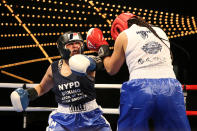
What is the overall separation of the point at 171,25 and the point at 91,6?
0.97 meters

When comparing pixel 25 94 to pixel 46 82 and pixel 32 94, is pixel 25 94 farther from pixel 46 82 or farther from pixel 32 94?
pixel 46 82

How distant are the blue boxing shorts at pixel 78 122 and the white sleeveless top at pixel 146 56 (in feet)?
1.94

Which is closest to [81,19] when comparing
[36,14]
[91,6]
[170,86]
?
[91,6]

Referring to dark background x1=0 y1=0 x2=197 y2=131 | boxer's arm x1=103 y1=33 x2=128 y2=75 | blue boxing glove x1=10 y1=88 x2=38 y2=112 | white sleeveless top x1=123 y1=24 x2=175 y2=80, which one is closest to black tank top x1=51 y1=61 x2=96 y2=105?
blue boxing glove x1=10 y1=88 x2=38 y2=112

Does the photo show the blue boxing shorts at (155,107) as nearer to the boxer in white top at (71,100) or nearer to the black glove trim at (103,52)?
the black glove trim at (103,52)

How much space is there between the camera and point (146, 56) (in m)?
1.74

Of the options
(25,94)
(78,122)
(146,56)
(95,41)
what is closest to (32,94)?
(25,94)

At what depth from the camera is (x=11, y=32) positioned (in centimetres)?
362

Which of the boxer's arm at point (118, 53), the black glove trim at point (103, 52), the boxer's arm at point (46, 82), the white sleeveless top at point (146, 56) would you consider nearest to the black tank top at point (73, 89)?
the boxer's arm at point (46, 82)

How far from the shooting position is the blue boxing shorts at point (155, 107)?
1.64 metres

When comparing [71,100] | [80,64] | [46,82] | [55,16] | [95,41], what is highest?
[55,16]

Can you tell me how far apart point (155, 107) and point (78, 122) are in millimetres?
709

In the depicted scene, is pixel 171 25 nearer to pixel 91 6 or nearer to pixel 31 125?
pixel 91 6

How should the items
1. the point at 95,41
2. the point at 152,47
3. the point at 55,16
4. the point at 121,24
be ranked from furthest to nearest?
the point at 55,16 → the point at 95,41 → the point at 121,24 → the point at 152,47
